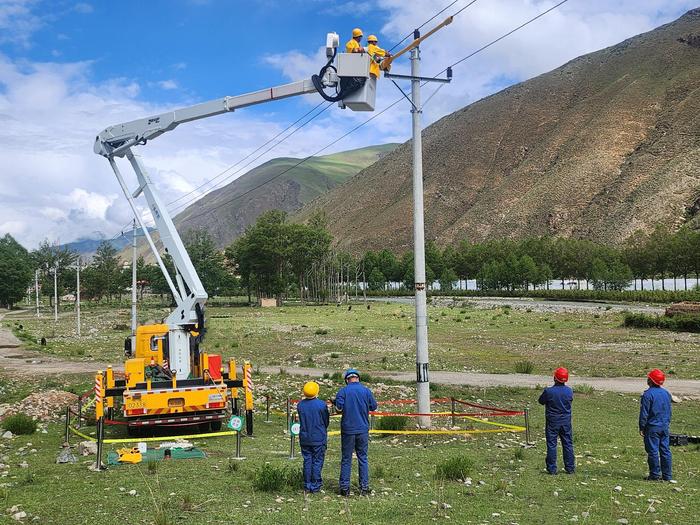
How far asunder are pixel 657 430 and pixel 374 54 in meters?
9.97

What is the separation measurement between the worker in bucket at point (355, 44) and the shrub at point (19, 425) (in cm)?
1110

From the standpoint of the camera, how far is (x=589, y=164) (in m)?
150

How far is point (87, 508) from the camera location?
865 centimetres

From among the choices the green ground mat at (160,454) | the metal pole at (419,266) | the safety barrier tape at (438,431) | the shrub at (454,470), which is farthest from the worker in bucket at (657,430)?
the green ground mat at (160,454)

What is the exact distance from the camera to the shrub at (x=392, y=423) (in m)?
15.0

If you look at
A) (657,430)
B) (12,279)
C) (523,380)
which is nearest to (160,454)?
(657,430)

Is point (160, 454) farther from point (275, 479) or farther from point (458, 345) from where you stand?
point (458, 345)

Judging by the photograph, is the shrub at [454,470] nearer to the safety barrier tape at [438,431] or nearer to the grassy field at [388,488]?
the grassy field at [388,488]

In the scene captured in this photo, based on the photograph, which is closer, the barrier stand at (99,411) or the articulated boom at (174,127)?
the barrier stand at (99,411)

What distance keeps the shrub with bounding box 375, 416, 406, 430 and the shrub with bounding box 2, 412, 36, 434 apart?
7.81 metres

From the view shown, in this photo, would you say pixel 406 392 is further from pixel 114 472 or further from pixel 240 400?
pixel 114 472

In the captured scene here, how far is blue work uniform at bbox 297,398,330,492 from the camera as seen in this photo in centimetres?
929

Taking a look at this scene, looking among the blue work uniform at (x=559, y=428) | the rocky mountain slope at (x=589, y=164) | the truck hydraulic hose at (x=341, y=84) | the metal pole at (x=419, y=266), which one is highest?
the rocky mountain slope at (x=589, y=164)

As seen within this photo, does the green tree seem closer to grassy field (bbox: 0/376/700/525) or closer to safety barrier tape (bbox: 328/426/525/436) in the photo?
grassy field (bbox: 0/376/700/525)
